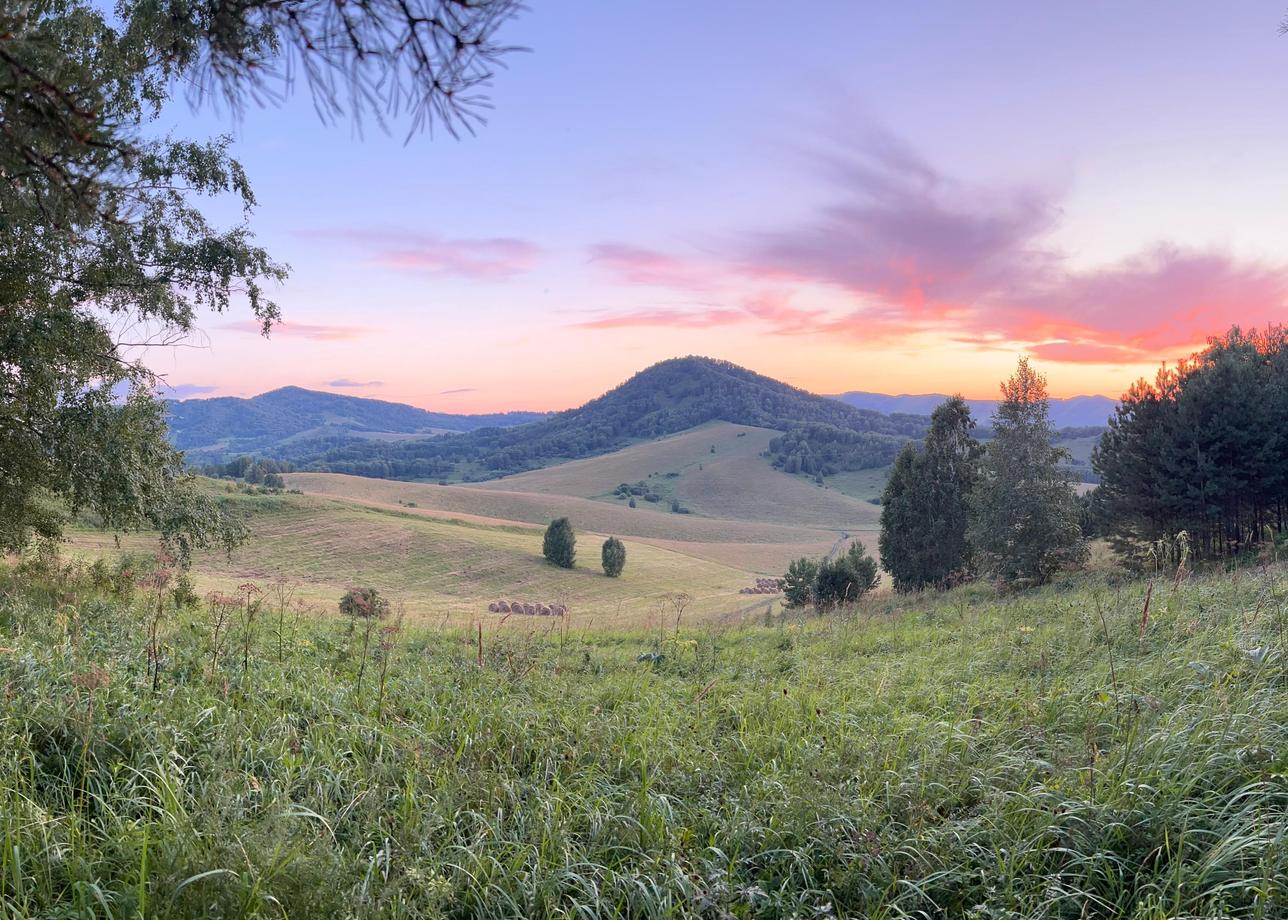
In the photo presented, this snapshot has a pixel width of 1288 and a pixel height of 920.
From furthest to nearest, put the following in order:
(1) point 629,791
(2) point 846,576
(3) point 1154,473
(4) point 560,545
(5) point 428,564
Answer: (4) point 560,545, (5) point 428,564, (2) point 846,576, (3) point 1154,473, (1) point 629,791

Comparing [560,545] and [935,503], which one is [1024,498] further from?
[560,545]

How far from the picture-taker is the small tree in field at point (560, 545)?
61156 mm

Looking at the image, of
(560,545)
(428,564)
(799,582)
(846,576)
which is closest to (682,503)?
(560,545)

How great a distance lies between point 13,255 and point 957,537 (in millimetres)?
33578

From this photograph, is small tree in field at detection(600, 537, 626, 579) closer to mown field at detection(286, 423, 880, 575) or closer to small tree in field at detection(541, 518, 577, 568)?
small tree in field at detection(541, 518, 577, 568)

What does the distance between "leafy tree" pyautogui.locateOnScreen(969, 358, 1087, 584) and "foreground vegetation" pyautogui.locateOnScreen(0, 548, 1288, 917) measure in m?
18.0

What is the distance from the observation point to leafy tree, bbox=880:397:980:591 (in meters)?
31.5

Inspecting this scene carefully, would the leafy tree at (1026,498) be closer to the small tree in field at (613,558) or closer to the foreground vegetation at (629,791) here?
the foreground vegetation at (629,791)

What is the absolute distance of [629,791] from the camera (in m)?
3.60

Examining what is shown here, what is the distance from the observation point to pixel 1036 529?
22156mm

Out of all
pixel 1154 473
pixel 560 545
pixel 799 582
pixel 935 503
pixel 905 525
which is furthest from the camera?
pixel 560 545

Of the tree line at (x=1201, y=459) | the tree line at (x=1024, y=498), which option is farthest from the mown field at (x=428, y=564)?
the tree line at (x=1201, y=459)

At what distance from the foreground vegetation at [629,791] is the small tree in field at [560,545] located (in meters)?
55.7

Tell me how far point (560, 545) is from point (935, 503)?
3717cm
